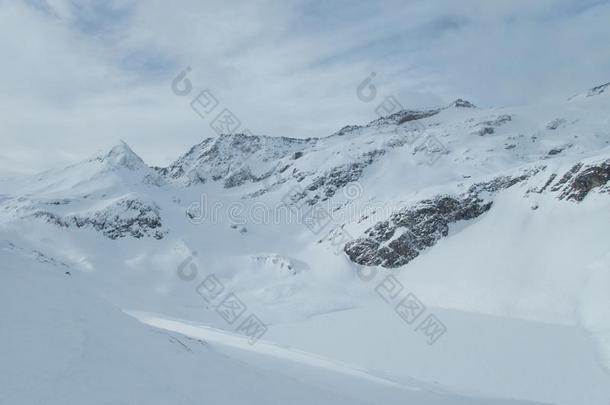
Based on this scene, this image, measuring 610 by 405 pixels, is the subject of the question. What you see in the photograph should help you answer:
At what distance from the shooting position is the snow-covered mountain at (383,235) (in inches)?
1303

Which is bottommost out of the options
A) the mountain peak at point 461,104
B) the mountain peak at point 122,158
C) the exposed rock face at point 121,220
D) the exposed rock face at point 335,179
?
the mountain peak at point 461,104

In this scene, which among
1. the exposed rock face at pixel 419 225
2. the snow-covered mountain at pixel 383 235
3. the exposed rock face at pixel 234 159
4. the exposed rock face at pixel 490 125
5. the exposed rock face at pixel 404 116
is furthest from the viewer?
the exposed rock face at pixel 404 116

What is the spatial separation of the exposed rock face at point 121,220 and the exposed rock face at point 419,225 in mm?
36032

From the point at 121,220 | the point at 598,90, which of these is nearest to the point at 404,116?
the point at 598,90

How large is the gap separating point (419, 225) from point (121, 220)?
49684 millimetres

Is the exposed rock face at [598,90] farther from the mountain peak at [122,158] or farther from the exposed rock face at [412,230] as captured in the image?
the mountain peak at [122,158]

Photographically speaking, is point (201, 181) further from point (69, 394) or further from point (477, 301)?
point (69, 394)

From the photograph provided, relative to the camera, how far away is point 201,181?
116m

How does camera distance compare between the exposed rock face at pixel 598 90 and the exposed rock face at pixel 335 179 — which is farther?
the exposed rock face at pixel 598 90

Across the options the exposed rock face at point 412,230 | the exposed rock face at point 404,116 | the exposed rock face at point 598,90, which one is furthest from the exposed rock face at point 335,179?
the exposed rock face at point 598,90

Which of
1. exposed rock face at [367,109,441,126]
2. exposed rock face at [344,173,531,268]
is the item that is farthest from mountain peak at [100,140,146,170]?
exposed rock face at [367,109,441,126]

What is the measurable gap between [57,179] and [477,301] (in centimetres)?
9241

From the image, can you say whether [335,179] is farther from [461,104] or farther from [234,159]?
Result: [461,104]

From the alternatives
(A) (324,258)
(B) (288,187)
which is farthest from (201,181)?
(A) (324,258)
